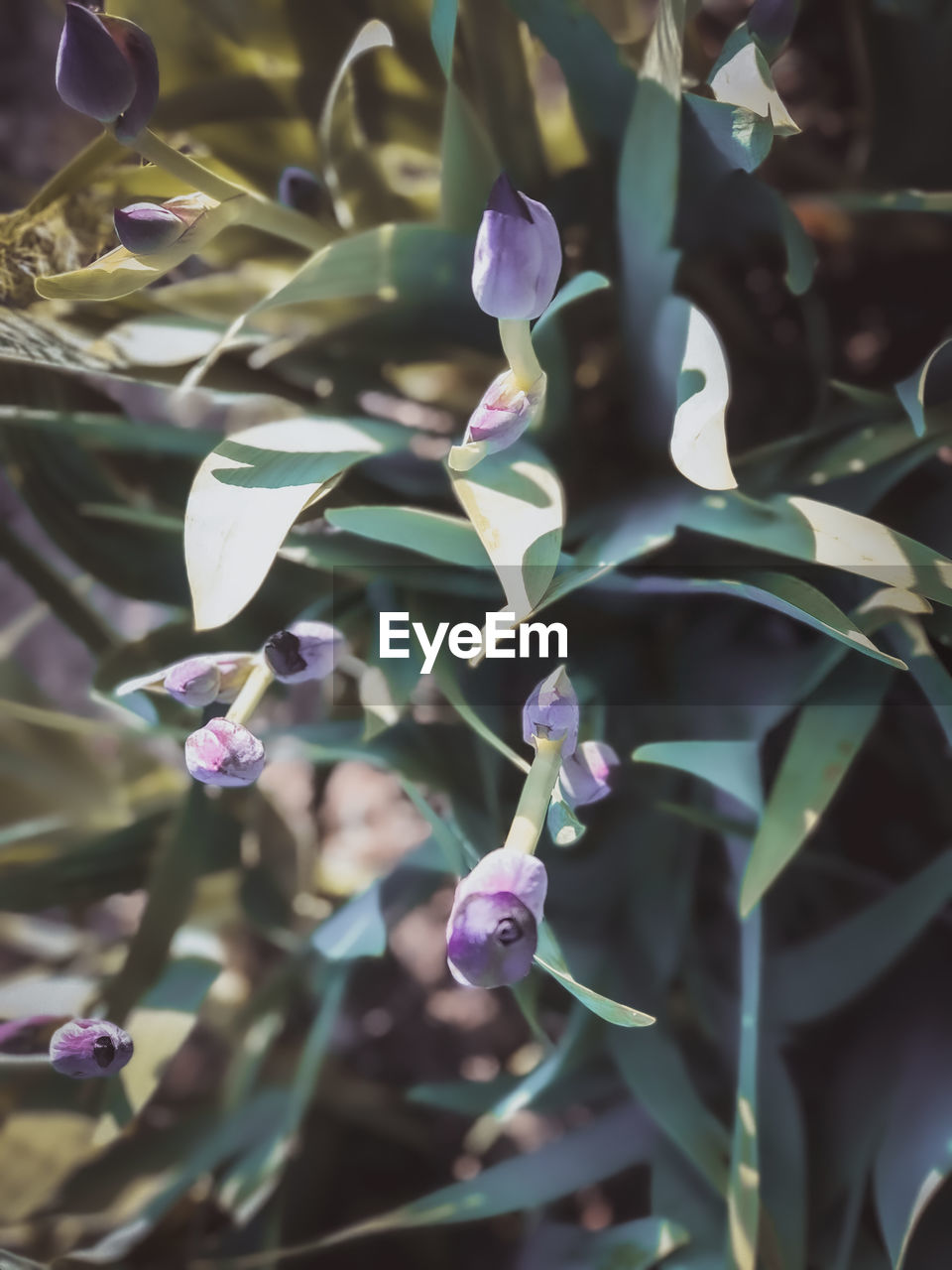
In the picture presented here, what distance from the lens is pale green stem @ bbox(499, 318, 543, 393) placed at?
20 centimetres

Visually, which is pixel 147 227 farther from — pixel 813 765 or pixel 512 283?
pixel 813 765

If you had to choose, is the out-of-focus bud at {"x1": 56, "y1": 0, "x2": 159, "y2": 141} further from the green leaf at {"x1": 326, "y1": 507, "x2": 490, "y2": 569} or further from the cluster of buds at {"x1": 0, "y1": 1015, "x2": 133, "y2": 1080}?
the cluster of buds at {"x1": 0, "y1": 1015, "x2": 133, "y2": 1080}

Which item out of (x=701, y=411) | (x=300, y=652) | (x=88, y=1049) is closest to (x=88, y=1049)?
(x=88, y=1049)

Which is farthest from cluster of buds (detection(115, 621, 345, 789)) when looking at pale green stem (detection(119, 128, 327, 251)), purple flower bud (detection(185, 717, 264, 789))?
pale green stem (detection(119, 128, 327, 251))

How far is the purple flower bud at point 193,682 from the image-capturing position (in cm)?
22

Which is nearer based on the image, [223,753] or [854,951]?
[223,753]

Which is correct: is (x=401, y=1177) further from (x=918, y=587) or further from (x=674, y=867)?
(x=918, y=587)

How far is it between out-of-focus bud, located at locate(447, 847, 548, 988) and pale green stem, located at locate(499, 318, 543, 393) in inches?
3.9

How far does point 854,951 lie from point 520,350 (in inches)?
9.3

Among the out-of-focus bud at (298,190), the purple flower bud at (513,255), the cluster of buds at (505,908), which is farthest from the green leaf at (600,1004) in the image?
the out-of-focus bud at (298,190)

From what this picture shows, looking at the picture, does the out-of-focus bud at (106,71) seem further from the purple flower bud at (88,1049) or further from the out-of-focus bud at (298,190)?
the purple flower bud at (88,1049)

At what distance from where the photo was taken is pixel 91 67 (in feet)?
0.65

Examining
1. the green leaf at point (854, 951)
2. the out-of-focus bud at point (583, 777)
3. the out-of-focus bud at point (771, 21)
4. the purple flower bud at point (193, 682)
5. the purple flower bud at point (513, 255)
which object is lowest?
the green leaf at point (854, 951)

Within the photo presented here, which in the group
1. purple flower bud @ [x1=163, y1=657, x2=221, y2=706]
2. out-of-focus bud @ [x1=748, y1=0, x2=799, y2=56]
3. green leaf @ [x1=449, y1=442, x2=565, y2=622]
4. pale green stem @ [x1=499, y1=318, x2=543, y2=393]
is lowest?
purple flower bud @ [x1=163, y1=657, x2=221, y2=706]
